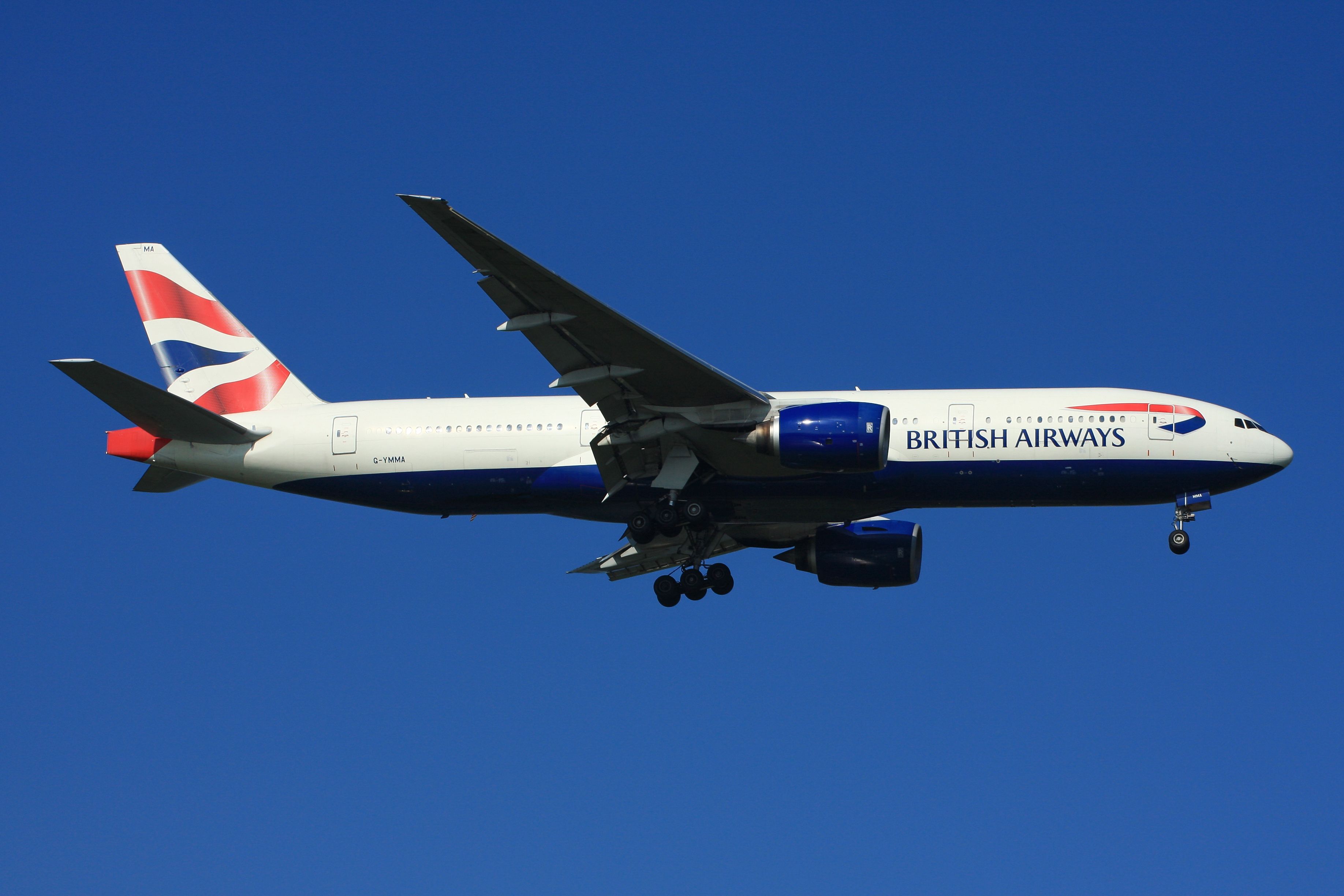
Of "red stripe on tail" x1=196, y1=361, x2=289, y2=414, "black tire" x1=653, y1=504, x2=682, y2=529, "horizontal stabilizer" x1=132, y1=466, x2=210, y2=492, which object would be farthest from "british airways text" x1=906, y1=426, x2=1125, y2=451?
"horizontal stabilizer" x1=132, y1=466, x2=210, y2=492

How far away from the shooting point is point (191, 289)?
35250 millimetres

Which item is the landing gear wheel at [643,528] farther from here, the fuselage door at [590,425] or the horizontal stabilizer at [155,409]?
the horizontal stabilizer at [155,409]

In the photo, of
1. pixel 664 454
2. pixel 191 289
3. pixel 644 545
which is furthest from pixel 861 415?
pixel 191 289

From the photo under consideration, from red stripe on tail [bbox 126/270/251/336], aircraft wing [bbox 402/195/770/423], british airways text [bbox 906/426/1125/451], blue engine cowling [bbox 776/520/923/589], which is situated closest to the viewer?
aircraft wing [bbox 402/195/770/423]

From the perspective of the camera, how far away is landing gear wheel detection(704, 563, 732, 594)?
33.3m

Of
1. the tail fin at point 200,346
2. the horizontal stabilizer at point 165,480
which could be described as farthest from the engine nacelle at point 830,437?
the horizontal stabilizer at point 165,480

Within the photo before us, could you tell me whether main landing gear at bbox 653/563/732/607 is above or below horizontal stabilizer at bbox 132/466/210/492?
below

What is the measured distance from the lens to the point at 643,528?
101ft

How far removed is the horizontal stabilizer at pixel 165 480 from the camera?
107 feet

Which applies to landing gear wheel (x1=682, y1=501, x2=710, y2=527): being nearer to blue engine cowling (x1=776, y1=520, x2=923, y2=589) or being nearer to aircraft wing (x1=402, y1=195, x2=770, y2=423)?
aircraft wing (x1=402, y1=195, x2=770, y2=423)

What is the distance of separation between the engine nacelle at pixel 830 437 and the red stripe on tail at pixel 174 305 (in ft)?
47.6

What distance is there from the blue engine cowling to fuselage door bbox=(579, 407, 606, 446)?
6585mm

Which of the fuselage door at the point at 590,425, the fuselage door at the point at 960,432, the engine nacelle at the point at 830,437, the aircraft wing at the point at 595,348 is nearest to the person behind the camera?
the aircraft wing at the point at 595,348

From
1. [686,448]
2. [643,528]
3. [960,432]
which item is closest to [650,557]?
[643,528]
